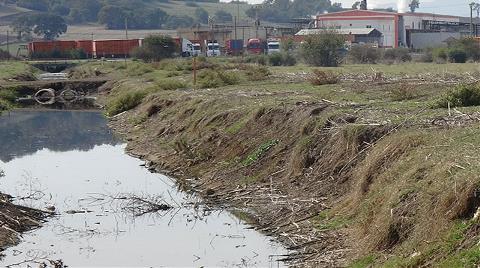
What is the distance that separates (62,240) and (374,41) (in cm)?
9632

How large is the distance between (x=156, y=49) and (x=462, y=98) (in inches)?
2672

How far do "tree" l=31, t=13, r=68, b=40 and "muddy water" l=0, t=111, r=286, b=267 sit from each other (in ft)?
470

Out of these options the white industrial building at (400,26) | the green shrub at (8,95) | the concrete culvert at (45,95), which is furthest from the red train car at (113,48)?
the green shrub at (8,95)

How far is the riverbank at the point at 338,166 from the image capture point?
14039 mm

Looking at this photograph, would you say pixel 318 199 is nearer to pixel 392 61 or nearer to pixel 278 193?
pixel 278 193

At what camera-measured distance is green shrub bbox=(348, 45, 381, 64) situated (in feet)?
266

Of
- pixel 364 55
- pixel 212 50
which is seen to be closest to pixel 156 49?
pixel 212 50

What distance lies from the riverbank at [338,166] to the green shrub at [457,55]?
39.9m

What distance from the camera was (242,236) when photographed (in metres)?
18.7

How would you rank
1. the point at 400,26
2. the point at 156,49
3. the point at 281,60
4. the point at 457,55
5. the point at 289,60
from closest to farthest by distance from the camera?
the point at 457,55, the point at 281,60, the point at 289,60, the point at 156,49, the point at 400,26

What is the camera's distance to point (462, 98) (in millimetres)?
24422

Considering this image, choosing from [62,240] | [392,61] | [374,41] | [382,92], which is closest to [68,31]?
[374,41]

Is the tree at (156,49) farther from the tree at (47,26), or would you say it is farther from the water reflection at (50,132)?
the tree at (47,26)

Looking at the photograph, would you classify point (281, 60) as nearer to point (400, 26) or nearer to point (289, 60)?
point (289, 60)
